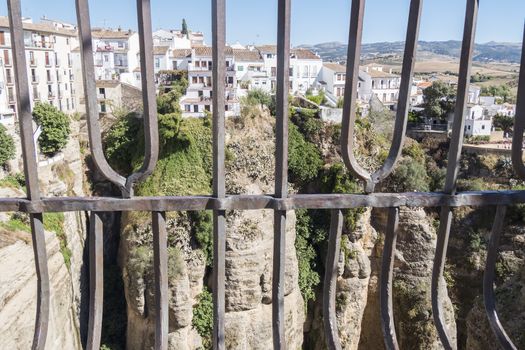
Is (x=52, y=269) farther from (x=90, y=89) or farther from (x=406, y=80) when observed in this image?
(x=406, y=80)

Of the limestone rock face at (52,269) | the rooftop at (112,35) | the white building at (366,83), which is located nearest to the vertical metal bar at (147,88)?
the limestone rock face at (52,269)

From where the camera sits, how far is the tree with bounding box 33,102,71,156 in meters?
20.6

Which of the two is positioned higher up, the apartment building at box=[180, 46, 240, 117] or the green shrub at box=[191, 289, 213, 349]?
the apartment building at box=[180, 46, 240, 117]

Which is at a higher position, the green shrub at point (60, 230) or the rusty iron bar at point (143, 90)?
the rusty iron bar at point (143, 90)

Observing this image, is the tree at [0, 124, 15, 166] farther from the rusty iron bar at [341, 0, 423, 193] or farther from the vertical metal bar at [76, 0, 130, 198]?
the rusty iron bar at [341, 0, 423, 193]

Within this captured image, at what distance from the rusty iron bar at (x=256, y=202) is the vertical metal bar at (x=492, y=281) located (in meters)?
0.12

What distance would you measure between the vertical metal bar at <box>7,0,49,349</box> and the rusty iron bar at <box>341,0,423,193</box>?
1.35 metres

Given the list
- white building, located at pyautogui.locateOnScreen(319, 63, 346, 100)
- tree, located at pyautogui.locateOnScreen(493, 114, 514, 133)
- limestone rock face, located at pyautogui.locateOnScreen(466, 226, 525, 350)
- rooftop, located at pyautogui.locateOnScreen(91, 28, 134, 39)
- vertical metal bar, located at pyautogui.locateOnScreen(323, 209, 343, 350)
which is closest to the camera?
vertical metal bar, located at pyautogui.locateOnScreen(323, 209, 343, 350)

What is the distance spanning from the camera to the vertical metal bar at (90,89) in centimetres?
195

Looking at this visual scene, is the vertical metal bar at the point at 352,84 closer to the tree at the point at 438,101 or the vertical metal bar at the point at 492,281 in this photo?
the vertical metal bar at the point at 492,281

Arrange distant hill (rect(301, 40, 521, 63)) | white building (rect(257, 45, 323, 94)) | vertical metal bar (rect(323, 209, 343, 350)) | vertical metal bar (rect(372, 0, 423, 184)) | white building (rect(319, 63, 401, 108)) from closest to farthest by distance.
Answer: vertical metal bar (rect(372, 0, 423, 184))
vertical metal bar (rect(323, 209, 343, 350))
distant hill (rect(301, 40, 521, 63))
white building (rect(319, 63, 401, 108))
white building (rect(257, 45, 323, 94))

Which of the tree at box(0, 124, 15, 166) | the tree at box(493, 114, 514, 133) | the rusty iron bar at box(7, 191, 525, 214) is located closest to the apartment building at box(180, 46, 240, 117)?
the tree at box(0, 124, 15, 166)

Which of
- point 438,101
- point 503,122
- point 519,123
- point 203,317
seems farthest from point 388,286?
point 503,122

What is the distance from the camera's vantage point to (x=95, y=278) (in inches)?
86.4
